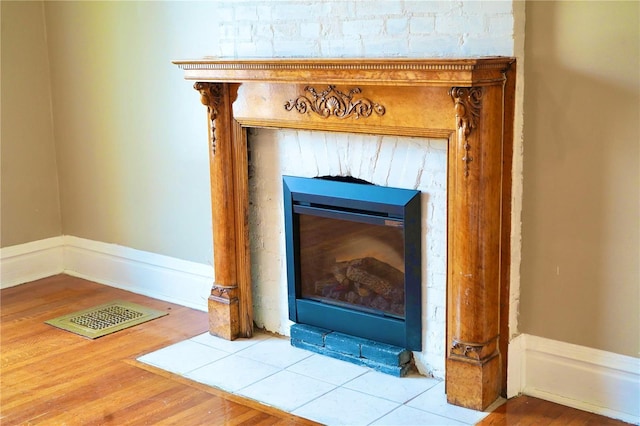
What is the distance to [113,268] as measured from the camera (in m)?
4.79

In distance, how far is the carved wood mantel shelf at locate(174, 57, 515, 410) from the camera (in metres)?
2.93

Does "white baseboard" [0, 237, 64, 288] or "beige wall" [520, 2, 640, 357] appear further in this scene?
"white baseboard" [0, 237, 64, 288]

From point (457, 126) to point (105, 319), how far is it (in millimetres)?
2187

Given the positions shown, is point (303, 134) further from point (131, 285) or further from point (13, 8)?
point (13, 8)

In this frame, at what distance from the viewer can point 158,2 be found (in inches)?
165

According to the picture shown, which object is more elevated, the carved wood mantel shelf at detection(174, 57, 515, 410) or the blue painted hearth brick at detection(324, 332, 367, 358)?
the carved wood mantel shelf at detection(174, 57, 515, 410)

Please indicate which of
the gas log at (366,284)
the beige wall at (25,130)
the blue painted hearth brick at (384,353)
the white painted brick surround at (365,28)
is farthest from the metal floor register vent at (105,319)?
the white painted brick surround at (365,28)

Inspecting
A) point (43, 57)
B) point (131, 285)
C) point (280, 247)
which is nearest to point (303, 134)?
point (280, 247)

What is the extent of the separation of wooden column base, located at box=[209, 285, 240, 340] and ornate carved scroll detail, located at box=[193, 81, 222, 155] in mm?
715

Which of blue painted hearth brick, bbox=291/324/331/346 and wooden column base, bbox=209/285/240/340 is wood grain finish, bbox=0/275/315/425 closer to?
wooden column base, bbox=209/285/240/340

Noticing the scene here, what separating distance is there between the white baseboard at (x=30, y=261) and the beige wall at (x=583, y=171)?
9.98 ft

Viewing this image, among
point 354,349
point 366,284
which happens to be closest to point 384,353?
point 354,349

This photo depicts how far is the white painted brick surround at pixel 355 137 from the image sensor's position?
121 inches

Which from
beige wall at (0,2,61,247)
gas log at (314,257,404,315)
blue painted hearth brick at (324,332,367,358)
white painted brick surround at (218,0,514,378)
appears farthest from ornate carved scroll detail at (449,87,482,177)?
beige wall at (0,2,61,247)
